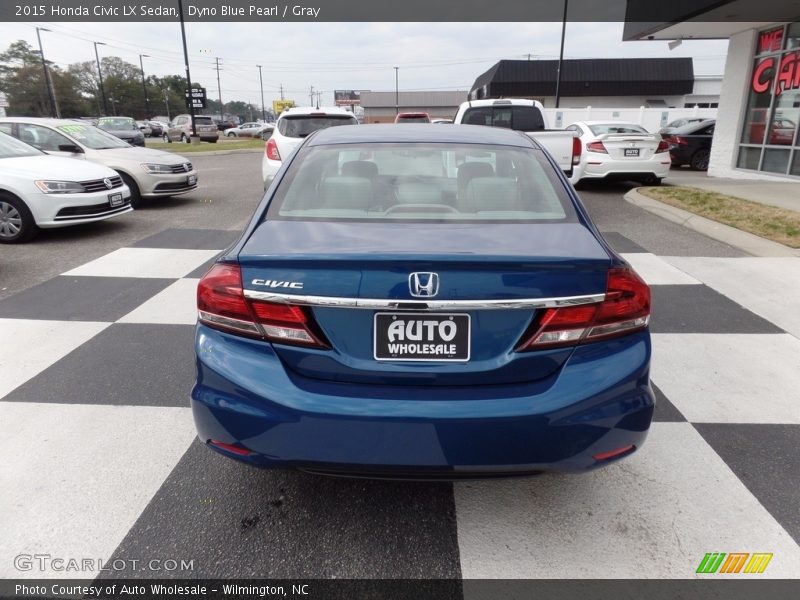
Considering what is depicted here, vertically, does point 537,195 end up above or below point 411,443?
→ above

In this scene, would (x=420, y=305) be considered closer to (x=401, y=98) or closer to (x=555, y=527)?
(x=555, y=527)

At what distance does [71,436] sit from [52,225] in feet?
17.2

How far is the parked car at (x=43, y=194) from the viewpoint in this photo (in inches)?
269

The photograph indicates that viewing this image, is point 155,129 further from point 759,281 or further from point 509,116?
point 759,281

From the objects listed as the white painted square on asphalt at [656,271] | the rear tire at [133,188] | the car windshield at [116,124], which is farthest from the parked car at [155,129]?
the white painted square on asphalt at [656,271]

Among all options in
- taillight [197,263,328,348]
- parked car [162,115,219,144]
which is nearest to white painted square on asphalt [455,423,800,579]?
taillight [197,263,328,348]

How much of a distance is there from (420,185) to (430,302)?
101 centimetres

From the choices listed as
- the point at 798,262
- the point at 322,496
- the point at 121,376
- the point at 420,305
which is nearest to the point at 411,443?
the point at 420,305

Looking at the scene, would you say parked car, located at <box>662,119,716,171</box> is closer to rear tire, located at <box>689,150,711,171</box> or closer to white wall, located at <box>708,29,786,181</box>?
rear tire, located at <box>689,150,711,171</box>

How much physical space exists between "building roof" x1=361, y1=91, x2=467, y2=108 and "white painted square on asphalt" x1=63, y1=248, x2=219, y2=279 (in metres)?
87.0

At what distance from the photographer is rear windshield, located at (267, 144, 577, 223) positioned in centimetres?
243

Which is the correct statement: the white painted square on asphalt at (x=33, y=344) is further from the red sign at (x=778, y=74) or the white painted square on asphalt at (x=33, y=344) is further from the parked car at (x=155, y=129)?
the parked car at (x=155, y=129)

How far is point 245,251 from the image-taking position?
2.04 m

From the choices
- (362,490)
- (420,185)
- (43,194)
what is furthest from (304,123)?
(362,490)
